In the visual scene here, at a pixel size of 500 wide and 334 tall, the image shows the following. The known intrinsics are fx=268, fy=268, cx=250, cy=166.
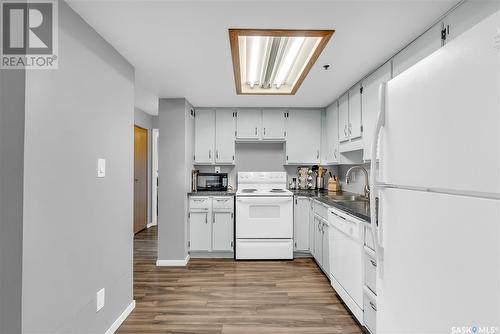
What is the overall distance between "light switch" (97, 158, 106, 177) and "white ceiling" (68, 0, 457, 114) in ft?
2.97

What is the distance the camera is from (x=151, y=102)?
4.11 m

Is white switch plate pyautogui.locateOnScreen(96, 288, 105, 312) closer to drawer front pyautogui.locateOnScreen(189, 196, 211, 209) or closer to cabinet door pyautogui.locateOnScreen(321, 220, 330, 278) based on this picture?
drawer front pyautogui.locateOnScreen(189, 196, 211, 209)

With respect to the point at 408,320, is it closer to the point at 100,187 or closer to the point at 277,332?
the point at 277,332

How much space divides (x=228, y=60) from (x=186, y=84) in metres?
0.86

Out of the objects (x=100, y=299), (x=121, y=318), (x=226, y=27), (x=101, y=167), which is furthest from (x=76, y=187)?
(x=226, y=27)

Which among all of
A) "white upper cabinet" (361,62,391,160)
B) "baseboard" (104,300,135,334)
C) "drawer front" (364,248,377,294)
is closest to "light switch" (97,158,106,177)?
"baseboard" (104,300,135,334)

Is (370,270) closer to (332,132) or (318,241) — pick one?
(318,241)

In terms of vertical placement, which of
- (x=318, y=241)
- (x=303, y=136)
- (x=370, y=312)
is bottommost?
(x=370, y=312)

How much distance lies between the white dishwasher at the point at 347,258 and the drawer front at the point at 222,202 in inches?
58.8

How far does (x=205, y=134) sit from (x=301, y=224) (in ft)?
6.44

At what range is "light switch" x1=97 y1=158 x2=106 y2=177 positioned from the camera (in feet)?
6.26

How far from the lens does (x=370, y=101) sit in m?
2.61

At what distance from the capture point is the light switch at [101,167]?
191cm

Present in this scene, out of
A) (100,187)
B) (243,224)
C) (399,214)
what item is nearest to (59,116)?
(100,187)
